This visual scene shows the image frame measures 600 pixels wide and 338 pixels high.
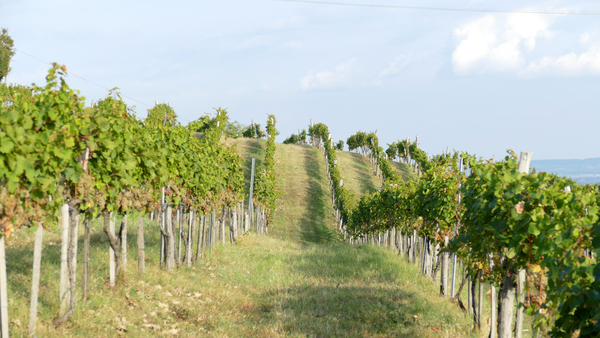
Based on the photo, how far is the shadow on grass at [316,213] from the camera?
29.1 m

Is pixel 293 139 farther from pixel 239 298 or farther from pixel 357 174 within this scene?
pixel 239 298

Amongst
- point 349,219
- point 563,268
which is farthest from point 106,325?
point 349,219

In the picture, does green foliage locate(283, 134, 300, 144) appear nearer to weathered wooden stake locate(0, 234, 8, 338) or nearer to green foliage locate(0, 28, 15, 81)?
green foliage locate(0, 28, 15, 81)

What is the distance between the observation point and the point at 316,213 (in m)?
34.8

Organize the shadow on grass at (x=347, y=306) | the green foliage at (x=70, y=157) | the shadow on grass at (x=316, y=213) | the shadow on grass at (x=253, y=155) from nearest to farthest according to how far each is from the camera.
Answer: the green foliage at (x=70, y=157)
the shadow on grass at (x=347, y=306)
the shadow on grass at (x=316, y=213)
the shadow on grass at (x=253, y=155)

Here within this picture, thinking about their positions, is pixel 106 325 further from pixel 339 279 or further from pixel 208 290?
pixel 339 279

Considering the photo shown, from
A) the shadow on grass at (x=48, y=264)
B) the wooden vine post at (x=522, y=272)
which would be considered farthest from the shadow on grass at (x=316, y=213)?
the wooden vine post at (x=522, y=272)

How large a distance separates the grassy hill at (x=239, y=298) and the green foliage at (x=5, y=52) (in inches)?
1645

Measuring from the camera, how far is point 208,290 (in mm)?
9062

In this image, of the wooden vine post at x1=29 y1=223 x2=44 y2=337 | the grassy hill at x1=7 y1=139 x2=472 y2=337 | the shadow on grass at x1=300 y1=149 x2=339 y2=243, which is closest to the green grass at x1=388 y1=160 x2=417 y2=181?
the shadow on grass at x1=300 y1=149 x2=339 y2=243

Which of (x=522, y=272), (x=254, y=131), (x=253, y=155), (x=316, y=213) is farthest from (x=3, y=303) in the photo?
(x=254, y=131)

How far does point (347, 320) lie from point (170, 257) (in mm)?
4370

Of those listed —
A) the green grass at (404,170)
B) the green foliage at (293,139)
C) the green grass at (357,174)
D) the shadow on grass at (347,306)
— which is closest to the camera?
the shadow on grass at (347,306)

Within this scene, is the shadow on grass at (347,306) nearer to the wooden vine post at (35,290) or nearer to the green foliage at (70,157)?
the green foliage at (70,157)
